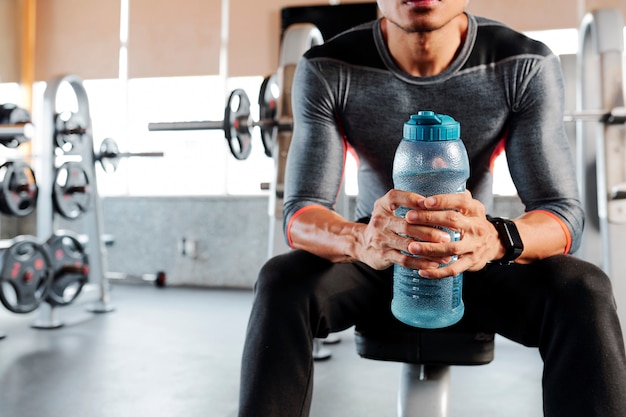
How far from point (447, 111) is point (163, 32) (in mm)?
3295

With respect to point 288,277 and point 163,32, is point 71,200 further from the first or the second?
point 288,277

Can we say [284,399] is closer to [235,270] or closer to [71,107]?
[235,270]

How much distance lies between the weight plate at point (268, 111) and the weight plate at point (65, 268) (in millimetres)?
1110

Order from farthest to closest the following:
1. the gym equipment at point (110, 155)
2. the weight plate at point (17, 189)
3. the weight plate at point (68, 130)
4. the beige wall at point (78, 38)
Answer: the beige wall at point (78, 38) < the gym equipment at point (110, 155) < the weight plate at point (68, 130) < the weight plate at point (17, 189)

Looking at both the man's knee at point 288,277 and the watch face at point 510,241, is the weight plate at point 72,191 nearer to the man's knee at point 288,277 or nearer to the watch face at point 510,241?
the man's knee at point 288,277

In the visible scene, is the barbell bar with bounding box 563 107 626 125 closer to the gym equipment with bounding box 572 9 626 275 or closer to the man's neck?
the gym equipment with bounding box 572 9 626 275

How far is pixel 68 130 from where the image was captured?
2.71 metres

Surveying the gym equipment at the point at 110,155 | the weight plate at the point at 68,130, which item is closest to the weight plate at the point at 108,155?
the gym equipment at the point at 110,155

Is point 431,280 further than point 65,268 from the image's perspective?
No

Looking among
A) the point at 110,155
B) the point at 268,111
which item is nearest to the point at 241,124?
the point at 268,111

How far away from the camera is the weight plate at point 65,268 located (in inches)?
99.3

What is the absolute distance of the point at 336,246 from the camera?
78 cm

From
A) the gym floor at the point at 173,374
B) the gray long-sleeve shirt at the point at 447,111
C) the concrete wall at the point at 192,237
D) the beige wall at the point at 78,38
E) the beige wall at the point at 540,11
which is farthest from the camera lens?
the beige wall at the point at 78,38

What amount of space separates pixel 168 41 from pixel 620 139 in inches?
117
